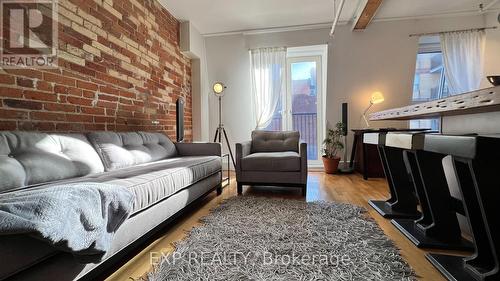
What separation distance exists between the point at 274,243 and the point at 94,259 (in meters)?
0.97

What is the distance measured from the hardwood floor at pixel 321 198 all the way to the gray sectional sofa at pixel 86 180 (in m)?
0.10

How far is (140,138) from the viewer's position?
8.42 feet

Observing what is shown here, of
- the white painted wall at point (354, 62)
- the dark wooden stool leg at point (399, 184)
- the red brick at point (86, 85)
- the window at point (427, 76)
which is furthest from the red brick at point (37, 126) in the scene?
the window at point (427, 76)

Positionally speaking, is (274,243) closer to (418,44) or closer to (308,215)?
(308,215)

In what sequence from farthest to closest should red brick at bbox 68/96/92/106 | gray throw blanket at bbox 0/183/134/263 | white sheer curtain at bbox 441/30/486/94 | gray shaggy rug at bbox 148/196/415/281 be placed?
1. white sheer curtain at bbox 441/30/486/94
2. red brick at bbox 68/96/92/106
3. gray shaggy rug at bbox 148/196/415/281
4. gray throw blanket at bbox 0/183/134/263

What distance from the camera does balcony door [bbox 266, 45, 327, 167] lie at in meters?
4.66

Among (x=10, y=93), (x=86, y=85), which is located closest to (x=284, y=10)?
(x=86, y=85)

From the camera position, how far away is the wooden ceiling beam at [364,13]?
340 cm

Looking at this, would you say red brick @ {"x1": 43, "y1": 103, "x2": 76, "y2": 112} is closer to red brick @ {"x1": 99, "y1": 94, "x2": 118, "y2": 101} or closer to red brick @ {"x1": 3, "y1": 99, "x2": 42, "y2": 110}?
red brick @ {"x1": 3, "y1": 99, "x2": 42, "y2": 110}

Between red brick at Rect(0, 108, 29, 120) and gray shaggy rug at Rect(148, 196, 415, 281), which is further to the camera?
red brick at Rect(0, 108, 29, 120)

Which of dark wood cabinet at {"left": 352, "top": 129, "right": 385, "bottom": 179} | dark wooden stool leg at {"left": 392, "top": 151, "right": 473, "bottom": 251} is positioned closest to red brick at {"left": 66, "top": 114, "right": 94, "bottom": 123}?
dark wooden stool leg at {"left": 392, "top": 151, "right": 473, "bottom": 251}

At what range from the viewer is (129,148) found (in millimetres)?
2314

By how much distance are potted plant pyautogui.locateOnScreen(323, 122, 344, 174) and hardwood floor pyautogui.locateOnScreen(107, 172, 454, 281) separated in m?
0.19

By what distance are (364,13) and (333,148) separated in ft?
6.97
